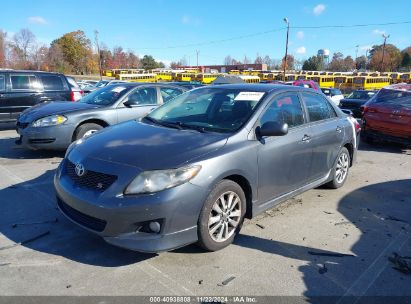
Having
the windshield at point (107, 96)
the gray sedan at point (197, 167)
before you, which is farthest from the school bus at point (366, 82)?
the gray sedan at point (197, 167)

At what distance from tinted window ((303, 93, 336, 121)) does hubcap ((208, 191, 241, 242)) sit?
1951 mm

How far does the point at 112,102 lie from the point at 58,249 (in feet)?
14.7

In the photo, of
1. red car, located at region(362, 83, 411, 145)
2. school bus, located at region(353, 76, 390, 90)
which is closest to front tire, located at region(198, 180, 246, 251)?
red car, located at region(362, 83, 411, 145)

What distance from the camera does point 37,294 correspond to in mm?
2939

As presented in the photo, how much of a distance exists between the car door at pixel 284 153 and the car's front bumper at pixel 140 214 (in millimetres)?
1070

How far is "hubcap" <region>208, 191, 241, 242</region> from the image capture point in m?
3.63

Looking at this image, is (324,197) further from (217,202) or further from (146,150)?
(146,150)

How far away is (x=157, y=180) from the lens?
3.26m

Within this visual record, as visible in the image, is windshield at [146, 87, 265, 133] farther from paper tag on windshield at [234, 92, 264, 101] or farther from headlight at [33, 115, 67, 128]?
headlight at [33, 115, 67, 128]

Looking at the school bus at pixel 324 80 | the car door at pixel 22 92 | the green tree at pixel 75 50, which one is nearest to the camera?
the car door at pixel 22 92

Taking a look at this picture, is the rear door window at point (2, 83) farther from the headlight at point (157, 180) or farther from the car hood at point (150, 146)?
the headlight at point (157, 180)

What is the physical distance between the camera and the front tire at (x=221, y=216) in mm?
3498

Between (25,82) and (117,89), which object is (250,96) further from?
(25,82)

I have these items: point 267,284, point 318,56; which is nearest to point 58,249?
point 267,284
